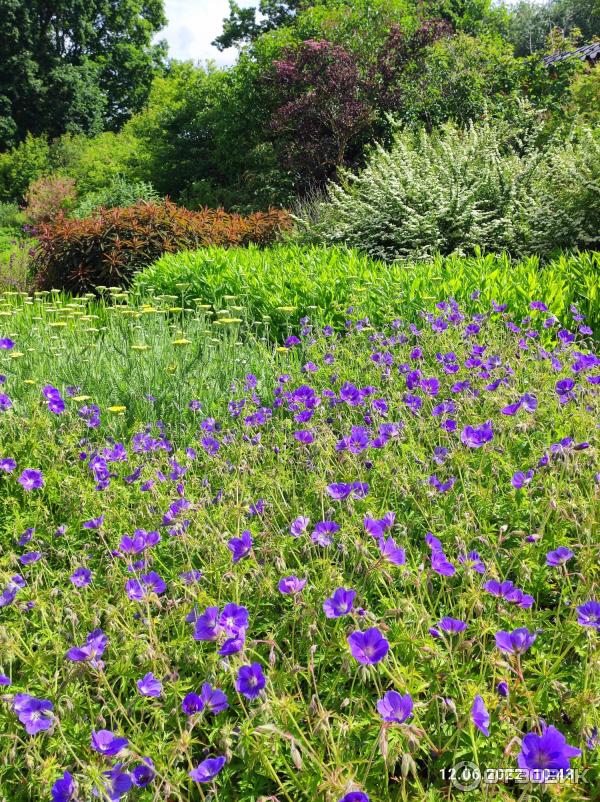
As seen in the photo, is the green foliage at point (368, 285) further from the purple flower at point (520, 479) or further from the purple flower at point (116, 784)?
the purple flower at point (116, 784)

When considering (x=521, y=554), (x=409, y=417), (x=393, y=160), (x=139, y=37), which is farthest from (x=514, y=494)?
(x=139, y=37)

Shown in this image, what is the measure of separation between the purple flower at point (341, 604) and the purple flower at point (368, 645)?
0.15 meters

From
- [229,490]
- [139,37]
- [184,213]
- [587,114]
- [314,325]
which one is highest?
[139,37]

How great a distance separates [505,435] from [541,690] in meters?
1.46

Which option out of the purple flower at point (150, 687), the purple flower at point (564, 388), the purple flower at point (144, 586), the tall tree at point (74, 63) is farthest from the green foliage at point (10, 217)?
the purple flower at point (150, 687)

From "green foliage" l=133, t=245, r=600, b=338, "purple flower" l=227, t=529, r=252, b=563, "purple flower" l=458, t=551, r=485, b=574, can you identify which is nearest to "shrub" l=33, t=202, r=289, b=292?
"green foliage" l=133, t=245, r=600, b=338

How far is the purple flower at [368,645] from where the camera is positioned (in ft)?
4.37

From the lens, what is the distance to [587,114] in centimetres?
1250

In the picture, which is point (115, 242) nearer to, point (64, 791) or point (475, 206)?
point (475, 206)

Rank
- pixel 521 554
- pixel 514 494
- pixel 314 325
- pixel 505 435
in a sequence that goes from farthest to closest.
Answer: pixel 314 325 < pixel 505 435 < pixel 514 494 < pixel 521 554

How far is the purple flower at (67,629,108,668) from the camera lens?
1477mm

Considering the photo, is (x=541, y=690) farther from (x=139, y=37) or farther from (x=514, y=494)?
(x=139, y=37)

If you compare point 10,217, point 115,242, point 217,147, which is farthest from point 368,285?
point 10,217

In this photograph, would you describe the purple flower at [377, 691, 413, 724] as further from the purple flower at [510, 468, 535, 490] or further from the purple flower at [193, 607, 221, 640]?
the purple flower at [510, 468, 535, 490]
